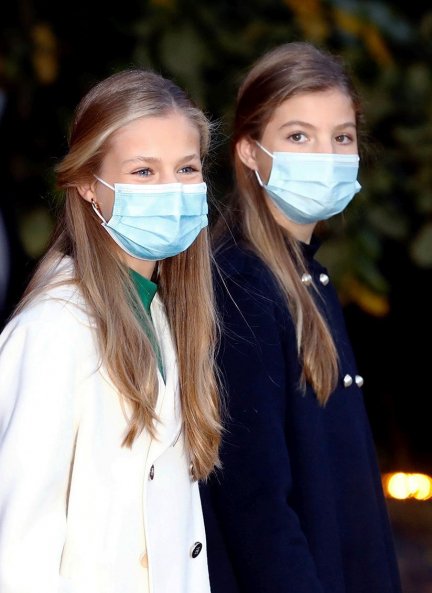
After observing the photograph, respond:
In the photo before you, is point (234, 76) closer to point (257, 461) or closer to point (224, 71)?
point (224, 71)

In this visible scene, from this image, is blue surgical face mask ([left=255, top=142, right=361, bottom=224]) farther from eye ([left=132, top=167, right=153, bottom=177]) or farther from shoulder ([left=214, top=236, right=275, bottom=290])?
eye ([left=132, top=167, right=153, bottom=177])

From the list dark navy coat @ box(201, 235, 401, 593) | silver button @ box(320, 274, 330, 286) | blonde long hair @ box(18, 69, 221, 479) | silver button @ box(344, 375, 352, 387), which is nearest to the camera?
blonde long hair @ box(18, 69, 221, 479)

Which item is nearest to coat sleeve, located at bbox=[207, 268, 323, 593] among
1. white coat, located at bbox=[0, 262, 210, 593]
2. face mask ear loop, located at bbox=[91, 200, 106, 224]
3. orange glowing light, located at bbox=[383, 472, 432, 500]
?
white coat, located at bbox=[0, 262, 210, 593]

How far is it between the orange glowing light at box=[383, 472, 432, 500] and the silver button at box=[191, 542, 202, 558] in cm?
325

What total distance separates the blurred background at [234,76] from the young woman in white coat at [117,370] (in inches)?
74.0

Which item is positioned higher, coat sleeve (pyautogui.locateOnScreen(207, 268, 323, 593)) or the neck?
the neck

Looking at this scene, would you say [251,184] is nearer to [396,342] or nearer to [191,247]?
[191,247]

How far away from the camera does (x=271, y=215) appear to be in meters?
2.91

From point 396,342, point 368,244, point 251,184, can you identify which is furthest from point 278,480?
point 396,342

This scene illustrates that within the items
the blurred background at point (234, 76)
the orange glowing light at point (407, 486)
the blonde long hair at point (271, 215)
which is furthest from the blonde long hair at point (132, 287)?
the orange glowing light at point (407, 486)

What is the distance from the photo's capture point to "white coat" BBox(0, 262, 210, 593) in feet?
7.00

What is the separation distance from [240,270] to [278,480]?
438 mm

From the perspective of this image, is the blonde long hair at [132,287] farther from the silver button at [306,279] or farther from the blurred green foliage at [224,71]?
the blurred green foliage at [224,71]

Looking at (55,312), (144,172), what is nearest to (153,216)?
(144,172)
